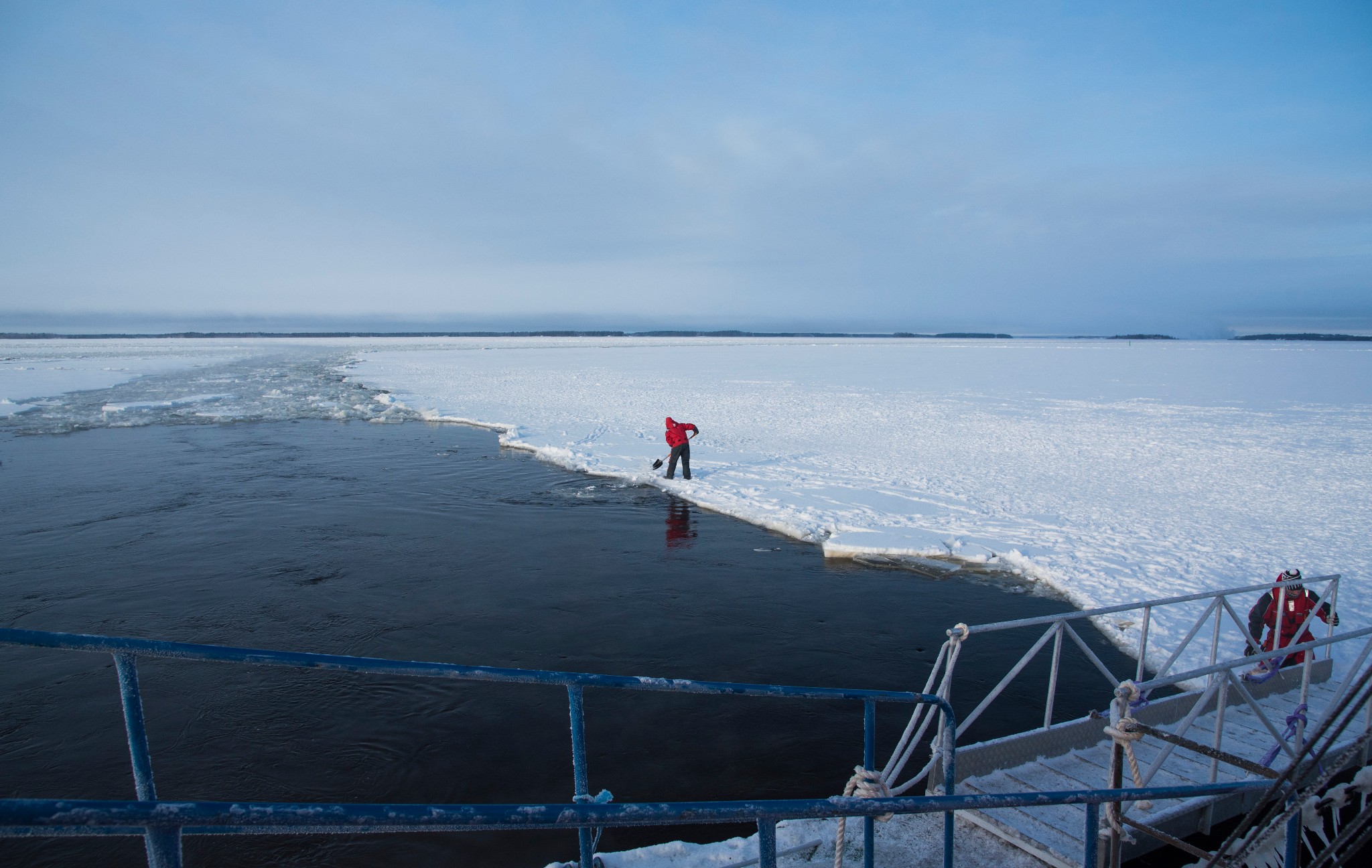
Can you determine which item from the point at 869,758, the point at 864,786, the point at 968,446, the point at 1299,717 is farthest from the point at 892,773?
the point at 968,446

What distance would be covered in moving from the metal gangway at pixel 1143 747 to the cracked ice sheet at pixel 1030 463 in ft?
5.97

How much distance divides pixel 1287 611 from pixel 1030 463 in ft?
28.9

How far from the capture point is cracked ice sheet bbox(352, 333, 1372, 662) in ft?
31.5


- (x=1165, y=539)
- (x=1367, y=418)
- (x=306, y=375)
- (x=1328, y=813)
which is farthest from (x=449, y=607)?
(x=306, y=375)

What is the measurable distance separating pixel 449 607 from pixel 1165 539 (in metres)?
9.62

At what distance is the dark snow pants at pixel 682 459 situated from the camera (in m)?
14.1

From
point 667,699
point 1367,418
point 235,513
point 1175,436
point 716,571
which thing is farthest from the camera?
point 1367,418

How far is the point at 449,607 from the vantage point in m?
8.45

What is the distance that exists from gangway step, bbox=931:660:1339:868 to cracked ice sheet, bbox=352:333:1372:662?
2.14 metres

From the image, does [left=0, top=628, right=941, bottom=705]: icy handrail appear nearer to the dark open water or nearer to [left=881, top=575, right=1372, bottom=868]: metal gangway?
[left=881, top=575, right=1372, bottom=868]: metal gangway

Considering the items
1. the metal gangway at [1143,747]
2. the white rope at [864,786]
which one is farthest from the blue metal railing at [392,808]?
the metal gangway at [1143,747]

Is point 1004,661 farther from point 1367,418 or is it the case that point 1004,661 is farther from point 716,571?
point 1367,418

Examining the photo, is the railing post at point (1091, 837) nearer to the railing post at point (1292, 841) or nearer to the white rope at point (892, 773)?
the white rope at point (892, 773)

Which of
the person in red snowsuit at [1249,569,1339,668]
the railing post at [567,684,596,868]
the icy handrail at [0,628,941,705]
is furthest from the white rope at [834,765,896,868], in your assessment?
the person in red snowsuit at [1249,569,1339,668]
